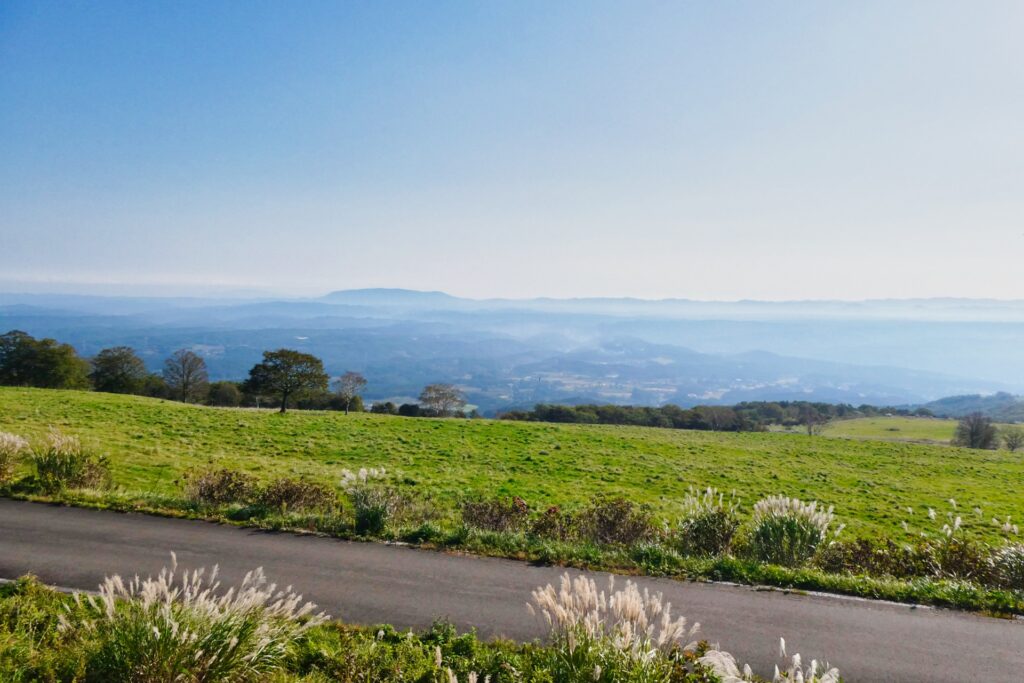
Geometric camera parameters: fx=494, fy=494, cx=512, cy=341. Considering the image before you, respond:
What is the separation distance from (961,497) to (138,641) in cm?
3258

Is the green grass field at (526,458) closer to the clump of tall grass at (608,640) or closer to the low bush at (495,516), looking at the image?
the low bush at (495,516)

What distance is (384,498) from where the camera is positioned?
1236 centimetres

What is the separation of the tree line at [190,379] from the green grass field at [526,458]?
672 cm

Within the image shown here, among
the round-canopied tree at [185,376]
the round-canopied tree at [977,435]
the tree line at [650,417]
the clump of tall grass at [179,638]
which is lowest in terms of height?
the tree line at [650,417]

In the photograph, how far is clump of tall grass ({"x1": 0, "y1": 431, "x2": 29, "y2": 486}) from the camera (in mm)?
13742

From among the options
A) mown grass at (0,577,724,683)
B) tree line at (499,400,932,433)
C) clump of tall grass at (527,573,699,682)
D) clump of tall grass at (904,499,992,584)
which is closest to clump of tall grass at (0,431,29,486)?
mown grass at (0,577,724,683)

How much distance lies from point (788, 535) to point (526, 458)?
18313 mm

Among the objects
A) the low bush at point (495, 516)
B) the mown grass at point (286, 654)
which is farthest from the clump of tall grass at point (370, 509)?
the mown grass at point (286, 654)

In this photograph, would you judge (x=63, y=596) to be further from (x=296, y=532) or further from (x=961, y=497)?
(x=961, y=497)

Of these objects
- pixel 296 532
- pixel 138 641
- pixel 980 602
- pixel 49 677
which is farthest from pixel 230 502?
pixel 980 602

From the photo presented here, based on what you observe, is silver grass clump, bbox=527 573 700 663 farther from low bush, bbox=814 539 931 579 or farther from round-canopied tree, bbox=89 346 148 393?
round-canopied tree, bbox=89 346 148 393

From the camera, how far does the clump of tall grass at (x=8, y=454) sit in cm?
1374

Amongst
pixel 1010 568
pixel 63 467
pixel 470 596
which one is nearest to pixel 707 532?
pixel 1010 568

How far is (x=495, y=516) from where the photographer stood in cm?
1258
